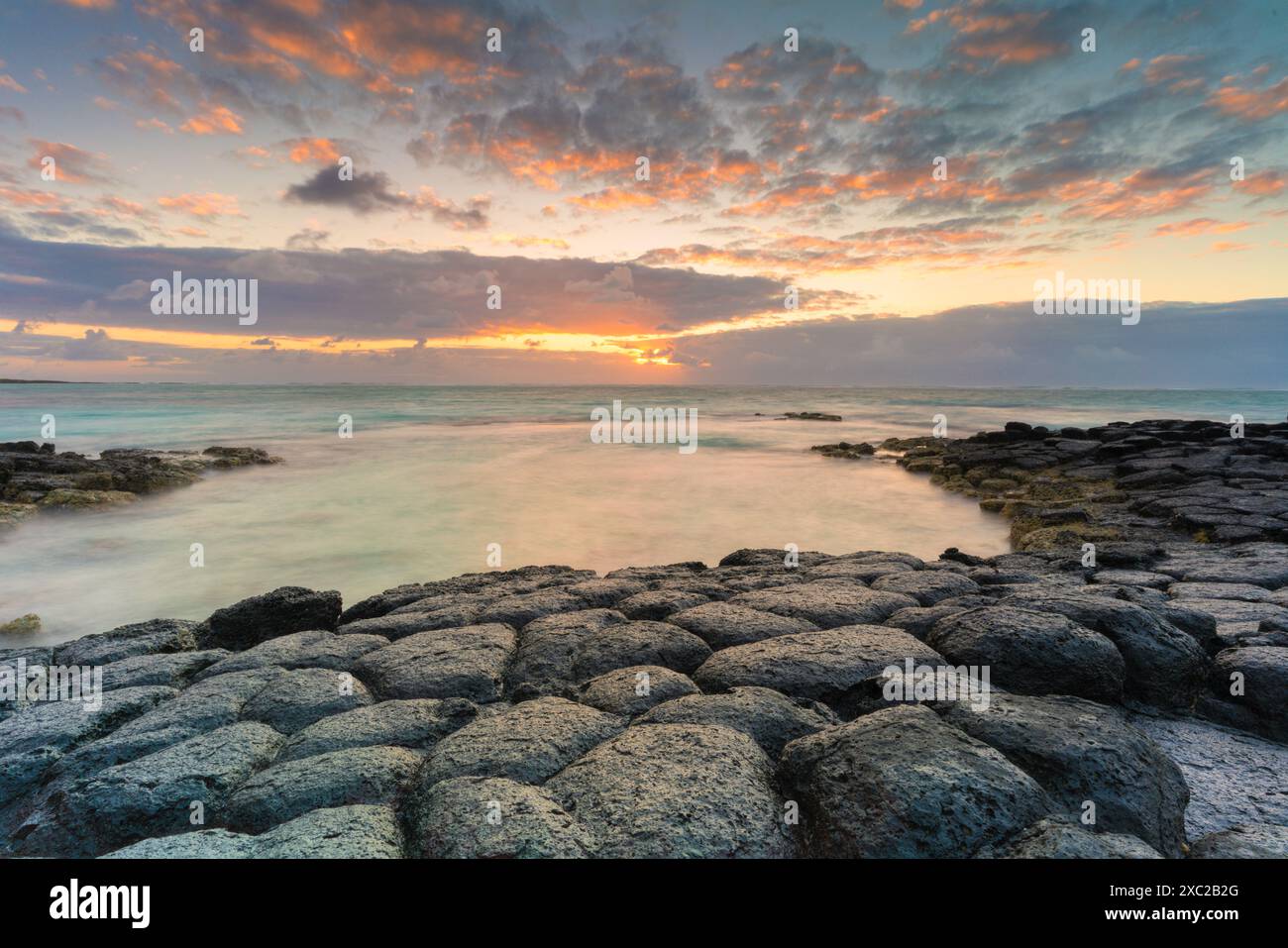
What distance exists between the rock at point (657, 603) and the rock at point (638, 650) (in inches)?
24.9

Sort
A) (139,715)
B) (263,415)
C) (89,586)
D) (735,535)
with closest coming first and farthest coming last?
1. (139,715)
2. (89,586)
3. (735,535)
4. (263,415)

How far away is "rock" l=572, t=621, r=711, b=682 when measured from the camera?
4.69m

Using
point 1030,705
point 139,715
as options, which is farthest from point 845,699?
point 139,715

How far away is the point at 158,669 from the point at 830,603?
560cm

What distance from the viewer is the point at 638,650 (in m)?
4.82

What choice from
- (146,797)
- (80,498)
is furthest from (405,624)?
(80,498)

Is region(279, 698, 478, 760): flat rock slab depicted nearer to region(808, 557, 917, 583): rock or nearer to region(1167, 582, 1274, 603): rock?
region(808, 557, 917, 583): rock

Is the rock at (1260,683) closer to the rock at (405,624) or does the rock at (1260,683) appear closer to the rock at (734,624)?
the rock at (734,624)

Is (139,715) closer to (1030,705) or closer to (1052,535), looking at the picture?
(1030,705)

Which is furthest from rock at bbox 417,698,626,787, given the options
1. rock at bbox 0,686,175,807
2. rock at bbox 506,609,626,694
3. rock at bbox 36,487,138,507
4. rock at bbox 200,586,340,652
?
rock at bbox 36,487,138,507

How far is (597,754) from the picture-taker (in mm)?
3273

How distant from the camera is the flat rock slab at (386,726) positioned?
3641 mm

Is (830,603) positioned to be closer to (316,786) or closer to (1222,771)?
(1222,771)

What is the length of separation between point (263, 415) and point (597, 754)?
54.6 metres
